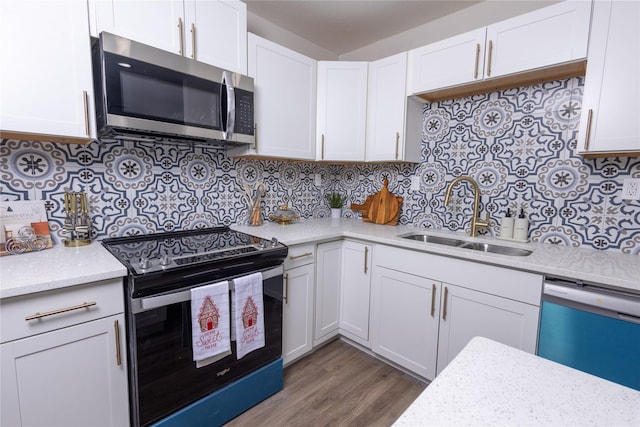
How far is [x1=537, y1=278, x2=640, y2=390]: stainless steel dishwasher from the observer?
1206 mm

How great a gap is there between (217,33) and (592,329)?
2.29 meters

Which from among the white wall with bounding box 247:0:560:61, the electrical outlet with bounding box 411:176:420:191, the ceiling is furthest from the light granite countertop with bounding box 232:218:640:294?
the ceiling

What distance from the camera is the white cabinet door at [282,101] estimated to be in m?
1.97

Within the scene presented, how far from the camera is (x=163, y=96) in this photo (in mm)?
1486

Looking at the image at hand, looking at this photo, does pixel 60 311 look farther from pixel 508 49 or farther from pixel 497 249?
pixel 508 49

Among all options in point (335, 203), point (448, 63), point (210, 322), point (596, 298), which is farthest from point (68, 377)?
point (448, 63)

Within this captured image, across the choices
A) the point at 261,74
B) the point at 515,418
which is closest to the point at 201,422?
the point at 515,418

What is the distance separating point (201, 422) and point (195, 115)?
1.50 metres

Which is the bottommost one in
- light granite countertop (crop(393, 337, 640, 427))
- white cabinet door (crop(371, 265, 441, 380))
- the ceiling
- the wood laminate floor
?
the wood laminate floor

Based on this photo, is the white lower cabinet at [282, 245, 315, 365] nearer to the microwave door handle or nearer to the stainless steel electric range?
the stainless steel electric range

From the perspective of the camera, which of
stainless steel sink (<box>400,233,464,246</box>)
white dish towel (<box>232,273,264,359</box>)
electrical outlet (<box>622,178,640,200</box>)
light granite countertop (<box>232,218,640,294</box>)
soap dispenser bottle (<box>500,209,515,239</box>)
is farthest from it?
stainless steel sink (<box>400,233,464,246</box>)

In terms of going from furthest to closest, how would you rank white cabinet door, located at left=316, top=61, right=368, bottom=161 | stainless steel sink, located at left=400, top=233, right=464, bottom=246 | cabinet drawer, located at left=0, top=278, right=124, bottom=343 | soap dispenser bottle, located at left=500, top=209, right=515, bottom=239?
white cabinet door, located at left=316, top=61, right=368, bottom=161
stainless steel sink, located at left=400, top=233, right=464, bottom=246
soap dispenser bottle, located at left=500, top=209, right=515, bottom=239
cabinet drawer, located at left=0, top=278, right=124, bottom=343

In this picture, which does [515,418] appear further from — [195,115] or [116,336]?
[195,115]

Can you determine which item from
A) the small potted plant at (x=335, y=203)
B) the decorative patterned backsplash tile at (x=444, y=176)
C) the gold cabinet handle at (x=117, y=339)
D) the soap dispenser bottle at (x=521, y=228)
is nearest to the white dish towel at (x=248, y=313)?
the gold cabinet handle at (x=117, y=339)
